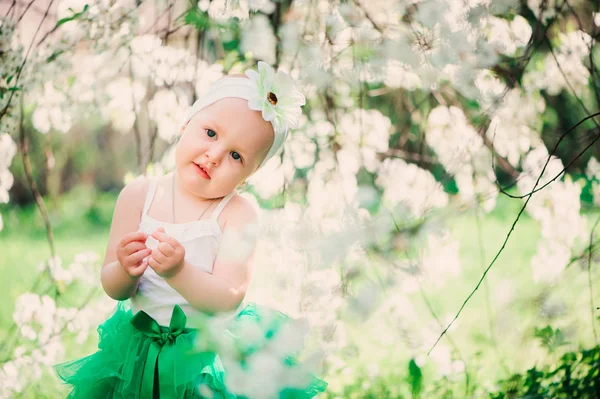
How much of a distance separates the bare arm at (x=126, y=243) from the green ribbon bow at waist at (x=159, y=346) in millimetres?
64

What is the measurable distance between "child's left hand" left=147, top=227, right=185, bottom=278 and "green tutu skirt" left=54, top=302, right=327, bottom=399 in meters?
0.12

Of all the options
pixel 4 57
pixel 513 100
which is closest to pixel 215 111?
pixel 4 57

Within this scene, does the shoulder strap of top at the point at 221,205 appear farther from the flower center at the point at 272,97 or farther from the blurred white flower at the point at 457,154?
the blurred white flower at the point at 457,154

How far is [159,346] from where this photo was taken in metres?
1.37

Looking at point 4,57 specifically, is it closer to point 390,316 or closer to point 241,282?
point 241,282

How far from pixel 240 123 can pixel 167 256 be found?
0.30 meters

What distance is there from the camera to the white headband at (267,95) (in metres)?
1.39

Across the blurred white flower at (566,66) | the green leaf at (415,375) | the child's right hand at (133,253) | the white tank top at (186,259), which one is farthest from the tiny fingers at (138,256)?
the blurred white flower at (566,66)

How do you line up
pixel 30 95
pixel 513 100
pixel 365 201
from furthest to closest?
pixel 513 100 < pixel 30 95 < pixel 365 201

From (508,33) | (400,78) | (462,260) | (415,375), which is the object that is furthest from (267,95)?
(462,260)

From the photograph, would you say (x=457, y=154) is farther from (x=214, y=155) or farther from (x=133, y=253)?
(x=133, y=253)

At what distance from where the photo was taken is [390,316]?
2400mm

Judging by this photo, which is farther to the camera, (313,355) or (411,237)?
(411,237)

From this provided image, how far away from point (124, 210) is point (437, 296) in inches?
89.6
